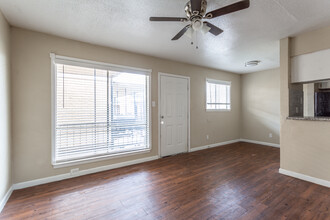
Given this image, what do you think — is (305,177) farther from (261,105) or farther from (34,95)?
(34,95)

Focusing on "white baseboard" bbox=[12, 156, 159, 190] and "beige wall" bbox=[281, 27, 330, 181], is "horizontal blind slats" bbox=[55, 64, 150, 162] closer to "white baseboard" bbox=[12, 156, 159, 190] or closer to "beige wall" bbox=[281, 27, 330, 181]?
"white baseboard" bbox=[12, 156, 159, 190]

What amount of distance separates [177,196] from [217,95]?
388 centimetres

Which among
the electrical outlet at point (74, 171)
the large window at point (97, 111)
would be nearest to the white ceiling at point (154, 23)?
the large window at point (97, 111)

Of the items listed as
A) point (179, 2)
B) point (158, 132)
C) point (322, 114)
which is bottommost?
point (158, 132)

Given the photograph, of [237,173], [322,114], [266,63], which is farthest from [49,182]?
[266,63]

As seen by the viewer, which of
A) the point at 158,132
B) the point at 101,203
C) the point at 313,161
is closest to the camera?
the point at 101,203

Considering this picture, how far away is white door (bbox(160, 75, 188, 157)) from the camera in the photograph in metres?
4.14

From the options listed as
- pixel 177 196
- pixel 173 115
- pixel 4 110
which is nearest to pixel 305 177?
pixel 177 196

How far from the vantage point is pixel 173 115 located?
433 centimetres

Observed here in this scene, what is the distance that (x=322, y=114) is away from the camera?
342 centimetres

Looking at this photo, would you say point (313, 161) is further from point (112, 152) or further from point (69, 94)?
point (69, 94)

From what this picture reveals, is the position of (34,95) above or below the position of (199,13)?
below

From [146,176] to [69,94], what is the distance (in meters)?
2.01

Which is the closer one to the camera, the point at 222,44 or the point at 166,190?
the point at 166,190
